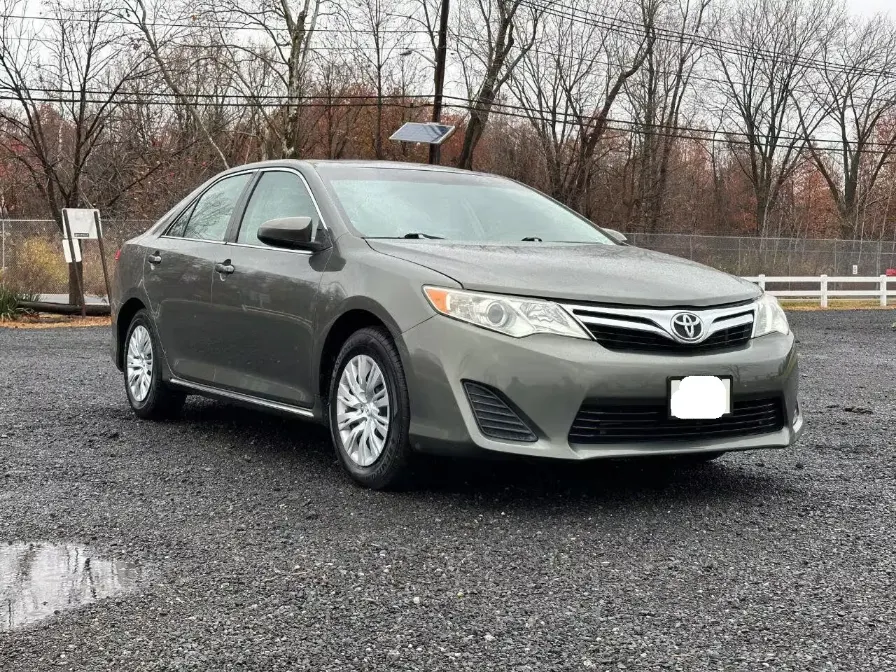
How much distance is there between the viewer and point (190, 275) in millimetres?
5969

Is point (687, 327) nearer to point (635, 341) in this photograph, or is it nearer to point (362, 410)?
point (635, 341)

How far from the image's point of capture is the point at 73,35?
19797 mm

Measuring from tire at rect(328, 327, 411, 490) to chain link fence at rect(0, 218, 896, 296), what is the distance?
18925 mm

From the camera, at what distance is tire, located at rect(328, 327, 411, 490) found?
14.2 ft

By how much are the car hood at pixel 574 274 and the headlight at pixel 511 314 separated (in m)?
0.04

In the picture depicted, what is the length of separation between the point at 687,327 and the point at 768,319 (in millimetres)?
637

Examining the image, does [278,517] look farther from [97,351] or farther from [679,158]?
[679,158]

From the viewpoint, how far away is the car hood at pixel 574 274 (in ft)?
13.5

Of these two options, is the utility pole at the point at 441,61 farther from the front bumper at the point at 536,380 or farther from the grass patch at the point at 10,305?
the front bumper at the point at 536,380

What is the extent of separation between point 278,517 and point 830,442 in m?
3.46

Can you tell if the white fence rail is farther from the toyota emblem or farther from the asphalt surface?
the toyota emblem

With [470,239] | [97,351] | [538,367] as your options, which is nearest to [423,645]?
[538,367]

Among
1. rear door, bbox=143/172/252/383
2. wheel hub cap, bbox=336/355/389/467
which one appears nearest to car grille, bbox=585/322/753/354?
wheel hub cap, bbox=336/355/389/467

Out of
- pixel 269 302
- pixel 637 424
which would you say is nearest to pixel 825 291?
pixel 269 302
